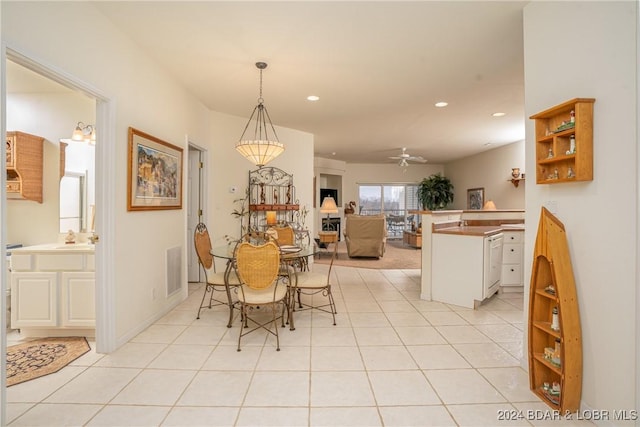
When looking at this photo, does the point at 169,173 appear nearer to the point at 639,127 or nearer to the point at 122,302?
the point at 122,302

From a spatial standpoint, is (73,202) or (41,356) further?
(73,202)

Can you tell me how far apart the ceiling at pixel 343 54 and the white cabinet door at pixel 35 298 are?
2303 millimetres

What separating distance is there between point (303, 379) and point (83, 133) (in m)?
3.28

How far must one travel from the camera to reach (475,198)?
920cm

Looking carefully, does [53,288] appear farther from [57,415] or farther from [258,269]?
[258,269]

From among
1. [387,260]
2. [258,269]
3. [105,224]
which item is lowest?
[387,260]

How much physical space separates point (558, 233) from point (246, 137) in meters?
4.79

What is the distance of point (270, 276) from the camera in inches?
107

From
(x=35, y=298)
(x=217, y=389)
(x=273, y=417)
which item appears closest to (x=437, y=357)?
(x=273, y=417)

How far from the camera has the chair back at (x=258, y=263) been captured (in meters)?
2.65

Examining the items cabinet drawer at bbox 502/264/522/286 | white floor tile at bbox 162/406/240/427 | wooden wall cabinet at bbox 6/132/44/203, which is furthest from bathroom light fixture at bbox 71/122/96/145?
cabinet drawer at bbox 502/264/522/286

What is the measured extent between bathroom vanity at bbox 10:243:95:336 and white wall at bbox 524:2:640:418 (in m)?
3.70

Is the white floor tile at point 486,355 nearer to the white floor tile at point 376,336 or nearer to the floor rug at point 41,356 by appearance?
the white floor tile at point 376,336

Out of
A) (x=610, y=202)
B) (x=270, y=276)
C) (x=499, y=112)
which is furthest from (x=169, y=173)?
(x=499, y=112)
